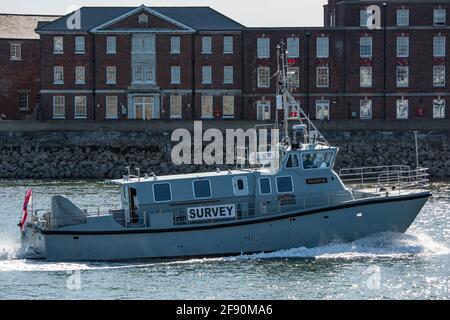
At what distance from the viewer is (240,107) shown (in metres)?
83.9

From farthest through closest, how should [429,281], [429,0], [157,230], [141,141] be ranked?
[429,0] < [141,141] < [157,230] < [429,281]

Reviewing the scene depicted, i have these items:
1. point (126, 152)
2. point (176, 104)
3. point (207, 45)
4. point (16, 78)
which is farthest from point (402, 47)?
point (16, 78)

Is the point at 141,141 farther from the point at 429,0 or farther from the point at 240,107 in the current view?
the point at 429,0

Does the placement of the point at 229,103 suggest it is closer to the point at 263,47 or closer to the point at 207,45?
the point at 207,45

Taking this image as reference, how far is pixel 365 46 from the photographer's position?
83.6 meters

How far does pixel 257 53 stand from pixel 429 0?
35.5ft

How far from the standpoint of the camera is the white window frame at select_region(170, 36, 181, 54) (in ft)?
273

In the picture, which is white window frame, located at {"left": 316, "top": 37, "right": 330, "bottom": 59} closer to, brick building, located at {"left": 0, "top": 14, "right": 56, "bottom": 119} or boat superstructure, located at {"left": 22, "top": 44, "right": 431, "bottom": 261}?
brick building, located at {"left": 0, "top": 14, "right": 56, "bottom": 119}

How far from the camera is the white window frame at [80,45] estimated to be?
83.4 m

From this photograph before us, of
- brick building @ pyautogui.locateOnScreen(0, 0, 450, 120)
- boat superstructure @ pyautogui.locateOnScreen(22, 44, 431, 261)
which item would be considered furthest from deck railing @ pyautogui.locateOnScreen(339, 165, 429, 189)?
brick building @ pyautogui.locateOnScreen(0, 0, 450, 120)

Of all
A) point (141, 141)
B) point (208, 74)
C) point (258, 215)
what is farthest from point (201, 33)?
point (258, 215)

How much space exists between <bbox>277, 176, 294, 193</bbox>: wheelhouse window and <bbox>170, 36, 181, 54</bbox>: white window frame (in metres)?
41.5

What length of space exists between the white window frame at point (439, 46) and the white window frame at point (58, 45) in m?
22.7

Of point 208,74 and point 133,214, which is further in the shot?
point 208,74
